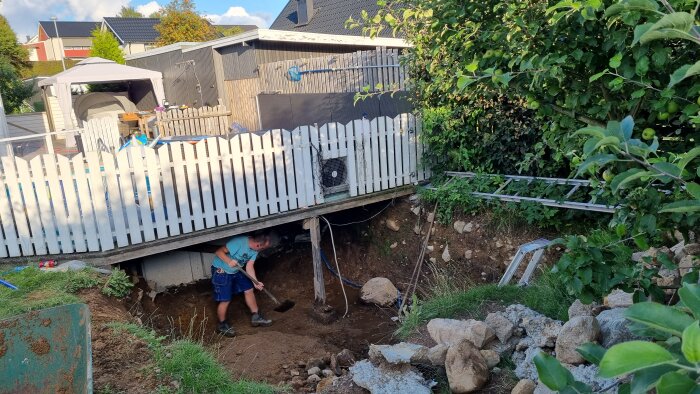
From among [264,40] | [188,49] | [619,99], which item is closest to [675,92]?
[619,99]

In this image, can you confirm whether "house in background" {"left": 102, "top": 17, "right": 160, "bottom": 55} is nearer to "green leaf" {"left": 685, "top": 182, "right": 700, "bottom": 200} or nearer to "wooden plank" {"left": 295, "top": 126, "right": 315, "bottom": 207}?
"wooden plank" {"left": 295, "top": 126, "right": 315, "bottom": 207}

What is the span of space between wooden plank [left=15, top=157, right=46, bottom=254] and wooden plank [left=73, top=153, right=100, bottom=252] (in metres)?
0.36

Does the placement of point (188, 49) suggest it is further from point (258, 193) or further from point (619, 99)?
point (619, 99)

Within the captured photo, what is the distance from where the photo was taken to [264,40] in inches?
518

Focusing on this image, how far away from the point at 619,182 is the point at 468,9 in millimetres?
1511

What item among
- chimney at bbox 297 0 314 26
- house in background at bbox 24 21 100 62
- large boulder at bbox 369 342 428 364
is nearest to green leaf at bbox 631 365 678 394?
large boulder at bbox 369 342 428 364

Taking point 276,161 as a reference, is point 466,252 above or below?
below

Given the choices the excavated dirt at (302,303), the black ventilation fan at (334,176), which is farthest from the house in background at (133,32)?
the black ventilation fan at (334,176)

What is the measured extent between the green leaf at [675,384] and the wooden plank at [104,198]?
5460 mm

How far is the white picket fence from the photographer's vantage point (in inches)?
207

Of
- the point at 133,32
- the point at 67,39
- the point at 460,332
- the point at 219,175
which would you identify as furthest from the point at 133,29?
the point at 460,332

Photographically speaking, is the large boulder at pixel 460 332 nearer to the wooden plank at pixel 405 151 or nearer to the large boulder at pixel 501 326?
the large boulder at pixel 501 326

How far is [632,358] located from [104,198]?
551 centimetres

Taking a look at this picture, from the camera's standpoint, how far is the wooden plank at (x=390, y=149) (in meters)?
7.30
